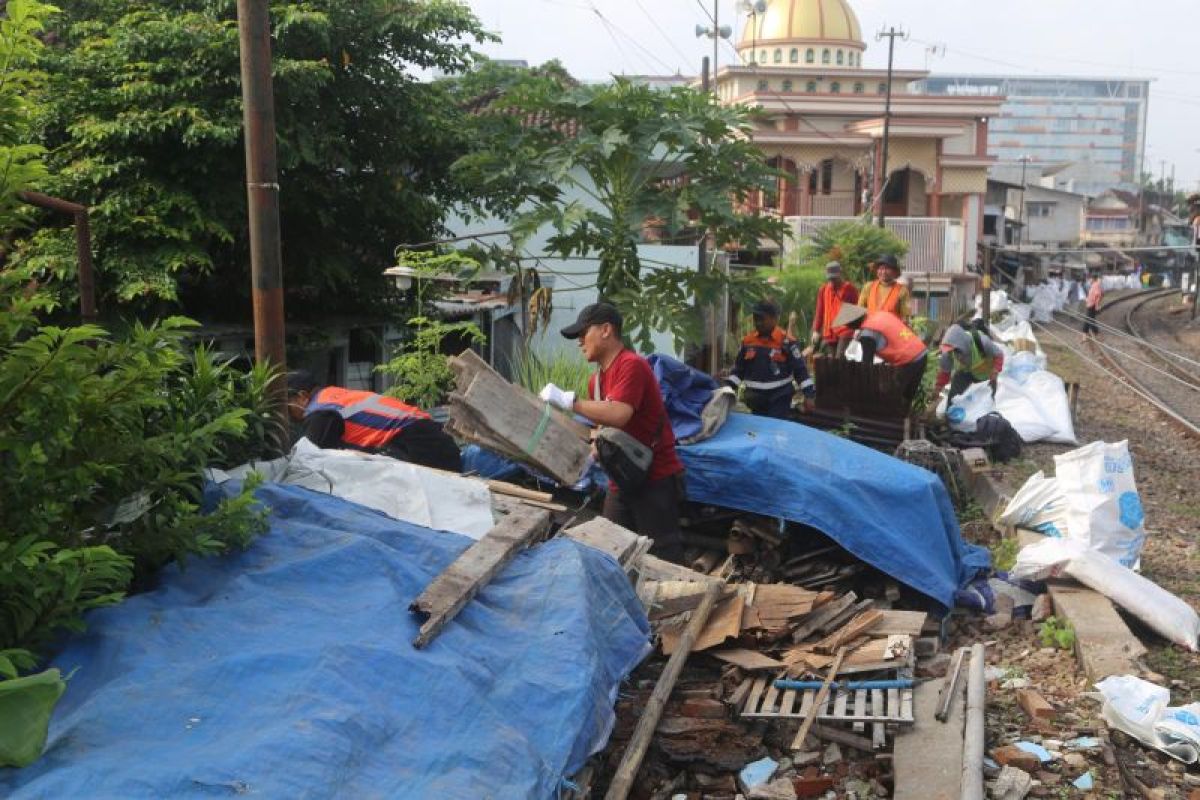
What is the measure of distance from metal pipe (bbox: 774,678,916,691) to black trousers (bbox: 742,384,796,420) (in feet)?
14.4

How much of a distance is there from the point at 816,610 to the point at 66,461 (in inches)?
155

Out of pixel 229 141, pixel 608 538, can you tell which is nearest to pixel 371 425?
pixel 608 538

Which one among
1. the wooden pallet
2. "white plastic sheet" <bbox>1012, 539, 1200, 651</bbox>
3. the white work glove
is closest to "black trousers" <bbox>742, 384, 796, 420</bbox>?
"white plastic sheet" <bbox>1012, 539, 1200, 651</bbox>

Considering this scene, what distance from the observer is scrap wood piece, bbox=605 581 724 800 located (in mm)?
4359

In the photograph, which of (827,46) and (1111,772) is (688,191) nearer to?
(1111,772)

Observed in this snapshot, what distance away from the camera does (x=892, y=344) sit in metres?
11.2

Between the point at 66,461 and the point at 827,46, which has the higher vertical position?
the point at 827,46

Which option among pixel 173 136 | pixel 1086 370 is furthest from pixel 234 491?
pixel 1086 370

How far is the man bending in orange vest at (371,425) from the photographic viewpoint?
6.59 meters

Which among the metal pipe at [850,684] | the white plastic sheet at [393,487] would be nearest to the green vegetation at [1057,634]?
the metal pipe at [850,684]

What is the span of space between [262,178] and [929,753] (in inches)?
163

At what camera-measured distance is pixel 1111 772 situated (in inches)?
202

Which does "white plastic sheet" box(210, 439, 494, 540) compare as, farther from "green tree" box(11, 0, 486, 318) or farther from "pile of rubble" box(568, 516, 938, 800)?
"green tree" box(11, 0, 486, 318)

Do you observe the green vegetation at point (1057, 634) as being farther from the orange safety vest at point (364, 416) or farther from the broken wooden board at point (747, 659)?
the orange safety vest at point (364, 416)
